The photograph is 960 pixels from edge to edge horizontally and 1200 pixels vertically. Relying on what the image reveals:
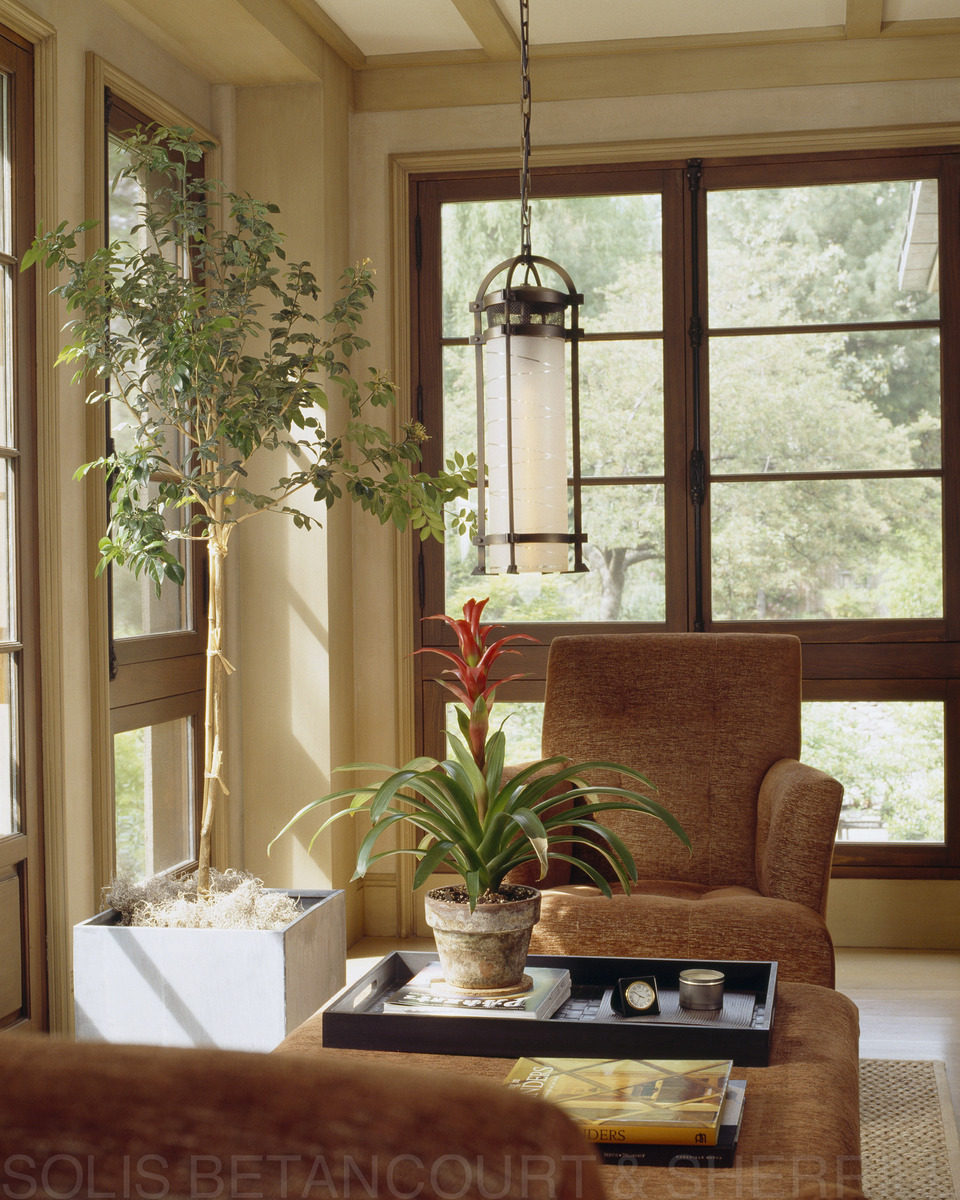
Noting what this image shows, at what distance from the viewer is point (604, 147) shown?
4.26 m


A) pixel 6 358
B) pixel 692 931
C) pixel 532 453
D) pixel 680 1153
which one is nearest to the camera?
pixel 680 1153

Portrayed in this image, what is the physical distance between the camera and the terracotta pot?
1946 mm

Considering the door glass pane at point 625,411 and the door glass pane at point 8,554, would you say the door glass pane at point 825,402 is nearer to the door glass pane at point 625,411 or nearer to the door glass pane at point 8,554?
the door glass pane at point 625,411

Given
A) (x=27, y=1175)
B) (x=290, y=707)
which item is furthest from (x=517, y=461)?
(x=290, y=707)

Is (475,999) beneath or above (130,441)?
beneath

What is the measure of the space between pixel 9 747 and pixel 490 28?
8.37 feet

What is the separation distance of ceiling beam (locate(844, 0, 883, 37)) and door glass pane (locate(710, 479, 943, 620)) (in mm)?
1377

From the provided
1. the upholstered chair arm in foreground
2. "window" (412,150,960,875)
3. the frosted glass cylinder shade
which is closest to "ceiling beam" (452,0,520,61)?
"window" (412,150,960,875)

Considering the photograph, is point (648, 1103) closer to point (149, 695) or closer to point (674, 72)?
point (149, 695)

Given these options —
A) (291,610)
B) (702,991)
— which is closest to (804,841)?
(702,991)

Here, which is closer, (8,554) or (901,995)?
(8,554)

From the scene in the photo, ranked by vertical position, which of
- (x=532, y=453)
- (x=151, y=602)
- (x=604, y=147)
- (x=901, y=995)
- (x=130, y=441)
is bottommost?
(x=901, y=995)

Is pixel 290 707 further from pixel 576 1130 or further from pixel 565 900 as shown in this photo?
pixel 576 1130

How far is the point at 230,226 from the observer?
419cm
